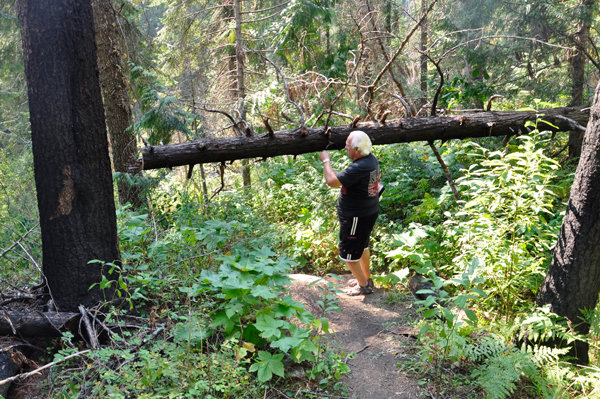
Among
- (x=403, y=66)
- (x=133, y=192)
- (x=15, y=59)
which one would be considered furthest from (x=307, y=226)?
(x=15, y=59)

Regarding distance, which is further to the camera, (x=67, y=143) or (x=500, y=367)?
(x=67, y=143)

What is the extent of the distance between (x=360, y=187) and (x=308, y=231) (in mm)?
2193

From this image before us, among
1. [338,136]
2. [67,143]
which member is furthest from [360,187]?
[67,143]

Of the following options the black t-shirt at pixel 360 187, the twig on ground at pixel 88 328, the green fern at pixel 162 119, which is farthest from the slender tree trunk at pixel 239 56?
the twig on ground at pixel 88 328

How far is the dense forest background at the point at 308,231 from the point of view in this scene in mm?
3182

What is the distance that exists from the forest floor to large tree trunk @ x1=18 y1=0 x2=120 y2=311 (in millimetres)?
2538

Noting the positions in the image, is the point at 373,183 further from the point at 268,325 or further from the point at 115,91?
the point at 115,91

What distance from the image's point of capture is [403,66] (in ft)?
43.3

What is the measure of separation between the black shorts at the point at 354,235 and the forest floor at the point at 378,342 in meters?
0.70

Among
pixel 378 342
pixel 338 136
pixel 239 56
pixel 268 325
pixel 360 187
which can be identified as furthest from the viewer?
pixel 239 56

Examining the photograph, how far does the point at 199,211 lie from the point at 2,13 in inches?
341

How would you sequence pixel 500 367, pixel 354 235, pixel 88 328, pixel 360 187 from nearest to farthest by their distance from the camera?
pixel 500 367 → pixel 88 328 → pixel 360 187 → pixel 354 235

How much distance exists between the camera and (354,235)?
5.01 meters

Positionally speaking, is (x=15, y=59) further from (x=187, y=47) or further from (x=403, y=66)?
(x=403, y=66)
